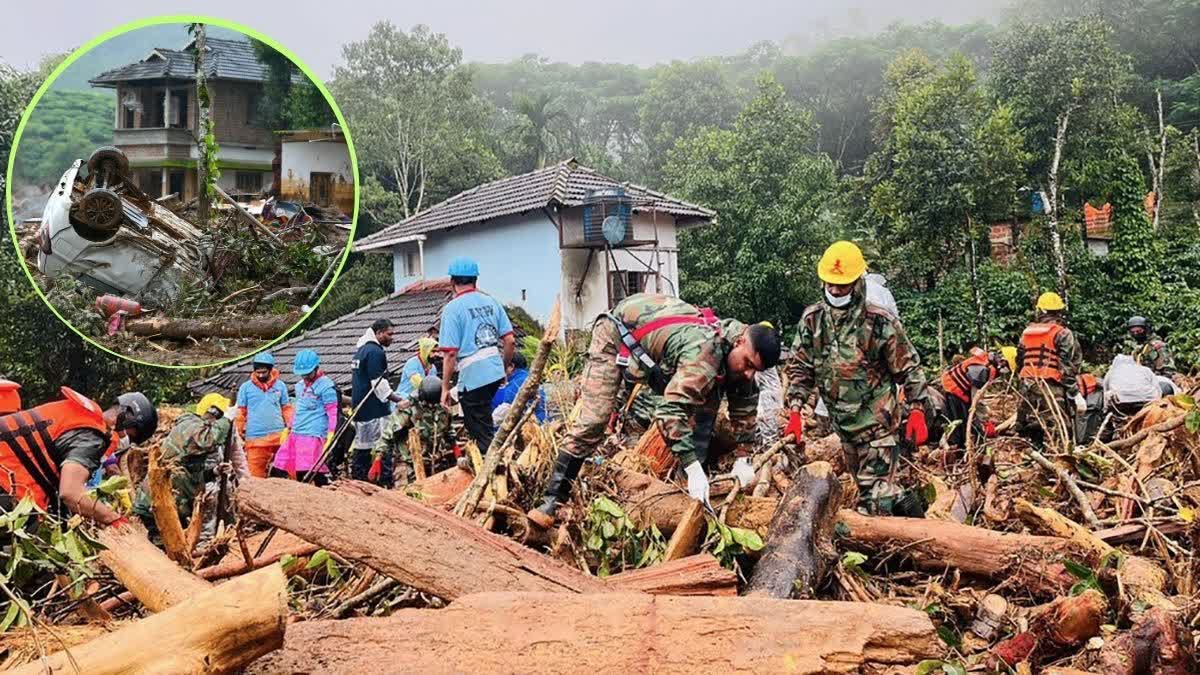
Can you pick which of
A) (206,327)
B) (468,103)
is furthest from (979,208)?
(206,327)

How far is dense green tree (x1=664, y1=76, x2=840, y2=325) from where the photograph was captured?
23438 mm

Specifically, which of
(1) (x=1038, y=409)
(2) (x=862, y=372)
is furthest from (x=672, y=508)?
(1) (x=1038, y=409)

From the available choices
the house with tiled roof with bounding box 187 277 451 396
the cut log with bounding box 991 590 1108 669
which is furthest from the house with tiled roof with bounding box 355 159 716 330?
the cut log with bounding box 991 590 1108 669

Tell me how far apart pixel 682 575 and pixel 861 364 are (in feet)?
6.88

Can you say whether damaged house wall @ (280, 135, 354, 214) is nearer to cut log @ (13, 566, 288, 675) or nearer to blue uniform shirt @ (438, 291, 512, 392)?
blue uniform shirt @ (438, 291, 512, 392)

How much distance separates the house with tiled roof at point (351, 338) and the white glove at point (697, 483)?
28.4 feet

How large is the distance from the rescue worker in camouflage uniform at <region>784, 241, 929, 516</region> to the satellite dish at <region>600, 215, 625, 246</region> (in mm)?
13708

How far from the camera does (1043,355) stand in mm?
8570

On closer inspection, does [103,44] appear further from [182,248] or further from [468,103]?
[468,103]

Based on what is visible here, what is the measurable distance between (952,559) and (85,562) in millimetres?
3509

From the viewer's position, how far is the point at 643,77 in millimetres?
76562

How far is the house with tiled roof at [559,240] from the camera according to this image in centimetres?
1930

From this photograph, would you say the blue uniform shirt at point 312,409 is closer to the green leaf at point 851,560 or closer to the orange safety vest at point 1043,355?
the green leaf at point 851,560

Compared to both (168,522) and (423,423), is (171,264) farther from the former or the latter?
(423,423)
